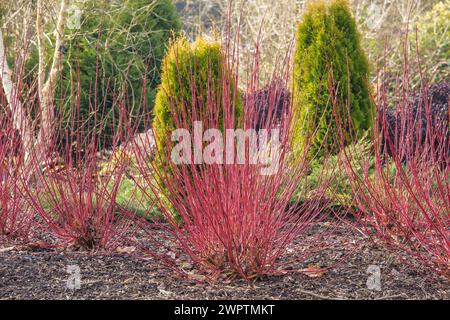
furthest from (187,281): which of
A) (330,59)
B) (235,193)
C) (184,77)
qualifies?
(330,59)

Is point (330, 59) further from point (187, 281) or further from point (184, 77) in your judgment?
point (187, 281)

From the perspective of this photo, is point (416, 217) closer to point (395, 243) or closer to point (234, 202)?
point (395, 243)

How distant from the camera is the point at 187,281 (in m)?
3.39

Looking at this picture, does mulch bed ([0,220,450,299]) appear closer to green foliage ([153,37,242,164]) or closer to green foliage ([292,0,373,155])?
green foliage ([153,37,242,164])

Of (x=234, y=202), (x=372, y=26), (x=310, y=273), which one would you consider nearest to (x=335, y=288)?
(x=310, y=273)

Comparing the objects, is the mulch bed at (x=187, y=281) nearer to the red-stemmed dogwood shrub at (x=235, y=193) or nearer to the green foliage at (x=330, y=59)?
the red-stemmed dogwood shrub at (x=235, y=193)

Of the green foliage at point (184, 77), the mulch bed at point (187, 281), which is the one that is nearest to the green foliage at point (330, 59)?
the green foliage at point (184, 77)

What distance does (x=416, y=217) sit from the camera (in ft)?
13.4

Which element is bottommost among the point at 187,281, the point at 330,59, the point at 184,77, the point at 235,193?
the point at 187,281

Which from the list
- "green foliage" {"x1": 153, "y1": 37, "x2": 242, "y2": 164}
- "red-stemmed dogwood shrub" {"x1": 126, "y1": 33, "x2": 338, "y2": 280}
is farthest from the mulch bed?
"green foliage" {"x1": 153, "y1": 37, "x2": 242, "y2": 164}

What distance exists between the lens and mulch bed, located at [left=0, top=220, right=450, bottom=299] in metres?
3.22

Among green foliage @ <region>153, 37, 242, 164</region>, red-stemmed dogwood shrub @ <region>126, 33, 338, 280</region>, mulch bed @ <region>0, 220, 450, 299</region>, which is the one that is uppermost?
green foliage @ <region>153, 37, 242, 164</region>

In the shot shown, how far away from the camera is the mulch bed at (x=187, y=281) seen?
3221mm

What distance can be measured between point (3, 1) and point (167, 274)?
540cm
